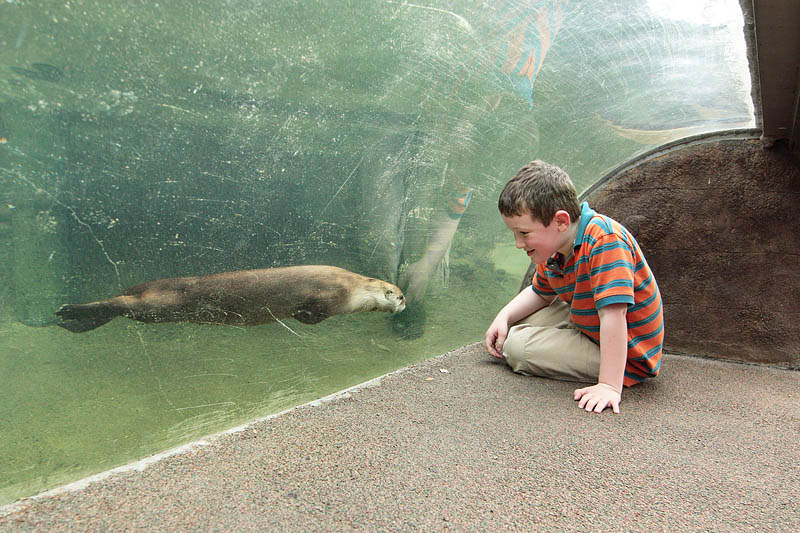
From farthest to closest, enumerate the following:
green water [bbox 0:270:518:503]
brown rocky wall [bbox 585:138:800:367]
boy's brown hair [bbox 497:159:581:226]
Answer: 1. brown rocky wall [bbox 585:138:800:367]
2. boy's brown hair [bbox 497:159:581:226]
3. green water [bbox 0:270:518:503]

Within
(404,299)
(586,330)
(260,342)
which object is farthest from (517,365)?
(260,342)

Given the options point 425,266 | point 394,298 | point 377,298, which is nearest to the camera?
point 377,298

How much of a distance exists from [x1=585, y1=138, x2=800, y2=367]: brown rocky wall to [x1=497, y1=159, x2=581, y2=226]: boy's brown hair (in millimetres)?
1250

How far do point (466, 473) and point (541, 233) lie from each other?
1024 mm

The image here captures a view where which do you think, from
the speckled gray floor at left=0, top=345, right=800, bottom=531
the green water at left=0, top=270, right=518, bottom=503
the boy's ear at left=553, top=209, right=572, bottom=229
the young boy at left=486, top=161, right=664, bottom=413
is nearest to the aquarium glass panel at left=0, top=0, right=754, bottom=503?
the green water at left=0, top=270, right=518, bottom=503

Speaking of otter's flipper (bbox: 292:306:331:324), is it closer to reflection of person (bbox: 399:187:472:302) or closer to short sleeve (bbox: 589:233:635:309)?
reflection of person (bbox: 399:187:472:302)

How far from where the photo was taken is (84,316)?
4.12ft

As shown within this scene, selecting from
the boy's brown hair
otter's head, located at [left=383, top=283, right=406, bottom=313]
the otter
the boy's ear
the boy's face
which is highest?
the boy's brown hair

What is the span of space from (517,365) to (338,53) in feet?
4.94

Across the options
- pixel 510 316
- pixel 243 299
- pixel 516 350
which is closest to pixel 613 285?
pixel 516 350

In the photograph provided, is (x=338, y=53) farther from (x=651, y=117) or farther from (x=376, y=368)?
(x=651, y=117)

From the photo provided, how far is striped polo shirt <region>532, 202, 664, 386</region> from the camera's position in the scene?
1.83 metres

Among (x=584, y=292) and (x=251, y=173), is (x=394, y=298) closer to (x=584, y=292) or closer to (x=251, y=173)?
(x=584, y=292)

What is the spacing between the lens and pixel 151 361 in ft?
4.48
